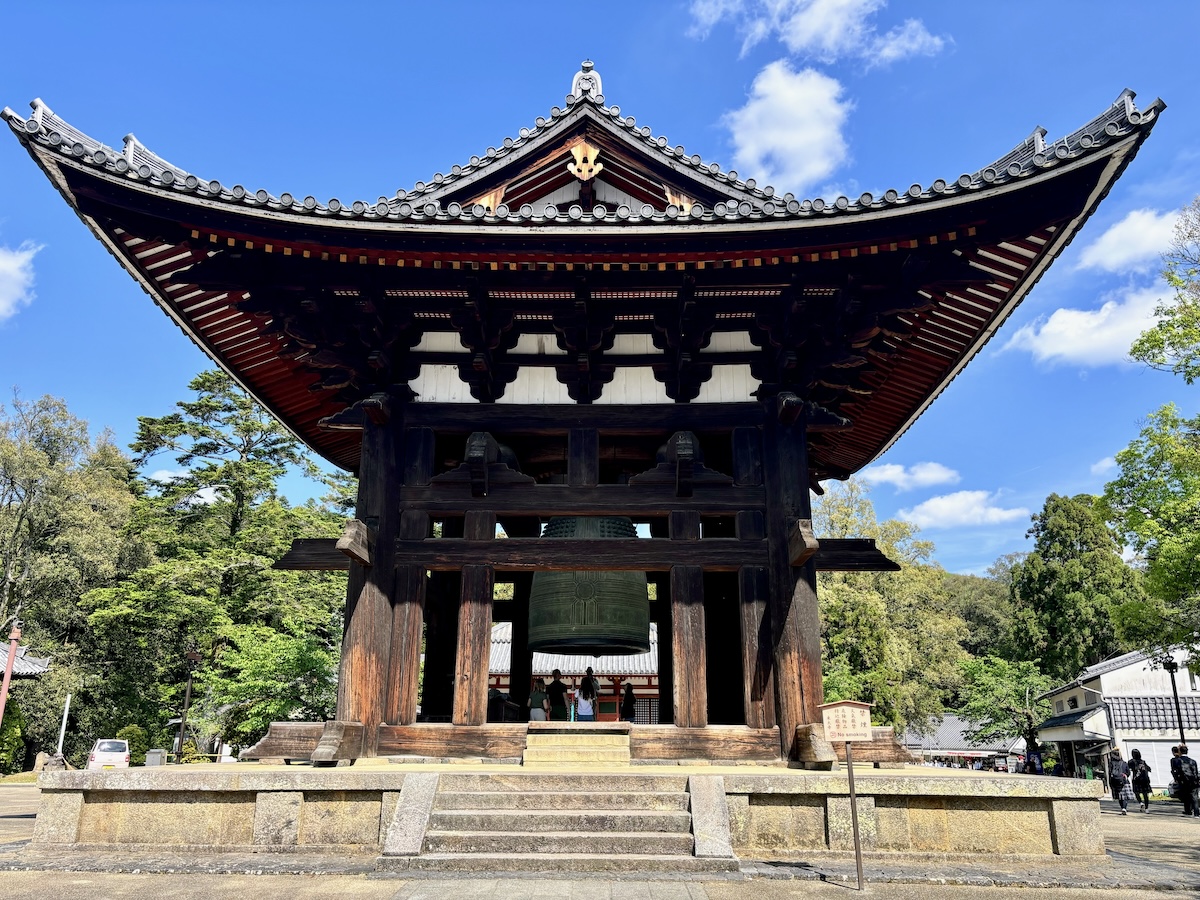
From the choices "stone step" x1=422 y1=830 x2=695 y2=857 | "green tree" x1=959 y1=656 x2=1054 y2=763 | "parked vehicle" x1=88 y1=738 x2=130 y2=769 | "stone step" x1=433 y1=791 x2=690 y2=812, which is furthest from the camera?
"green tree" x1=959 y1=656 x2=1054 y2=763

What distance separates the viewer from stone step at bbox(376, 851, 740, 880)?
20.0ft

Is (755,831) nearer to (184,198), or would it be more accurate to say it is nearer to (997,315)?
(997,315)

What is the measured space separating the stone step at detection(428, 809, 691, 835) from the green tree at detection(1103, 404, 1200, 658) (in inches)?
815

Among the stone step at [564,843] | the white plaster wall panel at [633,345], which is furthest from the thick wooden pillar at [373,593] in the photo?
the white plaster wall panel at [633,345]

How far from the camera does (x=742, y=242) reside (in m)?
8.01

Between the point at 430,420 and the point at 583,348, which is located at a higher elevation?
the point at 583,348

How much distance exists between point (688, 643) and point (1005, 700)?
3900 centimetres

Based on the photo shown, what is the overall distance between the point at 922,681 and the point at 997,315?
124ft

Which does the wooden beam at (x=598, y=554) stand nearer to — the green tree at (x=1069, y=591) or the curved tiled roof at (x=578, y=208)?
the curved tiled roof at (x=578, y=208)

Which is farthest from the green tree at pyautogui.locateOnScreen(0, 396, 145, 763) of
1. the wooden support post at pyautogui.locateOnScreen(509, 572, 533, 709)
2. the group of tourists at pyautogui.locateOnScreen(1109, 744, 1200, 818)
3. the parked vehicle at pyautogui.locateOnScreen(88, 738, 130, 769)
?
the group of tourists at pyautogui.locateOnScreen(1109, 744, 1200, 818)

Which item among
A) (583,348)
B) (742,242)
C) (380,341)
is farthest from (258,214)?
(742,242)

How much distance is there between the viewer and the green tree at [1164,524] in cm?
2183

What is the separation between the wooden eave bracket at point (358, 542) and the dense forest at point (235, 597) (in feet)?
56.5

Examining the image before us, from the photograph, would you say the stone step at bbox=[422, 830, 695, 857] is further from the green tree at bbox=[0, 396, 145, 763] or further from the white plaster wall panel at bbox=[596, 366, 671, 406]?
the green tree at bbox=[0, 396, 145, 763]
